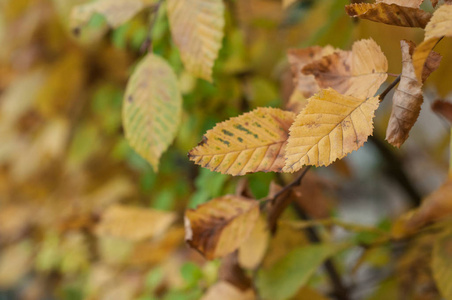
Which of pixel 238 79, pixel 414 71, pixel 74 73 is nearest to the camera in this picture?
pixel 414 71

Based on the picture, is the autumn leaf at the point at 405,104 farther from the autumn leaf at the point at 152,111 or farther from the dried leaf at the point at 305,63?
the autumn leaf at the point at 152,111

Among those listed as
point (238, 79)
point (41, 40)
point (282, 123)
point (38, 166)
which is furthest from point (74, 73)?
point (282, 123)

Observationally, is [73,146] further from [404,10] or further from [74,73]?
[404,10]

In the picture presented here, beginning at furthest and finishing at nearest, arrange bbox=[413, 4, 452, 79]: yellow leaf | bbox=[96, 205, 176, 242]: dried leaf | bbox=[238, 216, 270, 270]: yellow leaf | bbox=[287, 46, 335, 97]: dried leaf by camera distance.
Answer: bbox=[96, 205, 176, 242]: dried leaf → bbox=[238, 216, 270, 270]: yellow leaf → bbox=[287, 46, 335, 97]: dried leaf → bbox=[413, 4, 452, 79]: yellow leaf

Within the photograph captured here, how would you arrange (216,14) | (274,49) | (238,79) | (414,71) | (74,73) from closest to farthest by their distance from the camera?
(414,71), (216,14), (238,79), (274,49), (74,73)

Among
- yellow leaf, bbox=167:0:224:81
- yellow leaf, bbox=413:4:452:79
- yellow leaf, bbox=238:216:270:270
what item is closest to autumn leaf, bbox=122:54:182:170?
yellow leaf, bbox=167:0:224:81

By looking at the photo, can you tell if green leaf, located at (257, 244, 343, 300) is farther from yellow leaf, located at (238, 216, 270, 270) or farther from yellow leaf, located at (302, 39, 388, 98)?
yellow leaf, located at (302, 39, 388, 98)

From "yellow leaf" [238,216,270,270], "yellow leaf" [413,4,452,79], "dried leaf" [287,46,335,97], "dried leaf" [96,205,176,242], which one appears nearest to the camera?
"yellow leaf" [413,4,452,79]
